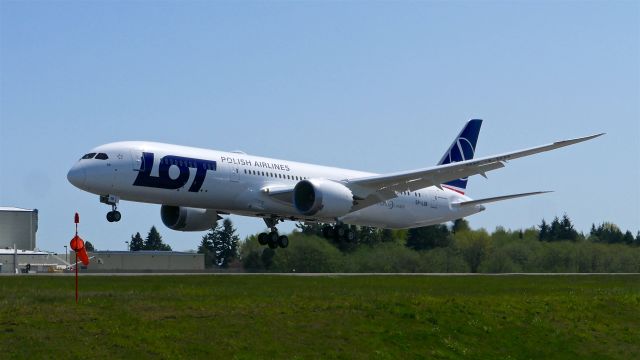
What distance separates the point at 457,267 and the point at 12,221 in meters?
Answer: 44.6

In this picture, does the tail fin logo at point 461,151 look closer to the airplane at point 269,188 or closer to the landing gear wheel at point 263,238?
the airplane at point 269,188

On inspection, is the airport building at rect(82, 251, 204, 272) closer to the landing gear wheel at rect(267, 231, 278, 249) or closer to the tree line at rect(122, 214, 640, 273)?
the tree line at rect(122, 214, 640, 273)

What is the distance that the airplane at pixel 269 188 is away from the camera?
4550 centimetres

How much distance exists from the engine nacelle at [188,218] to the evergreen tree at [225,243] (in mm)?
26839

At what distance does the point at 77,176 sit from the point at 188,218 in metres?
10.7

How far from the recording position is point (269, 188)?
50562 mm

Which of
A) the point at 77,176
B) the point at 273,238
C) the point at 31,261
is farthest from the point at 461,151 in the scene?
the point at 31,261

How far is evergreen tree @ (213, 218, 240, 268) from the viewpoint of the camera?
85.0 meters

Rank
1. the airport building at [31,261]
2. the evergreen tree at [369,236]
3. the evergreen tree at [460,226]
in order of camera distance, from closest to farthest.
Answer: the evergreen tree at [369,236], the evergreen tree at [460,226], the airport building at [31,261]
